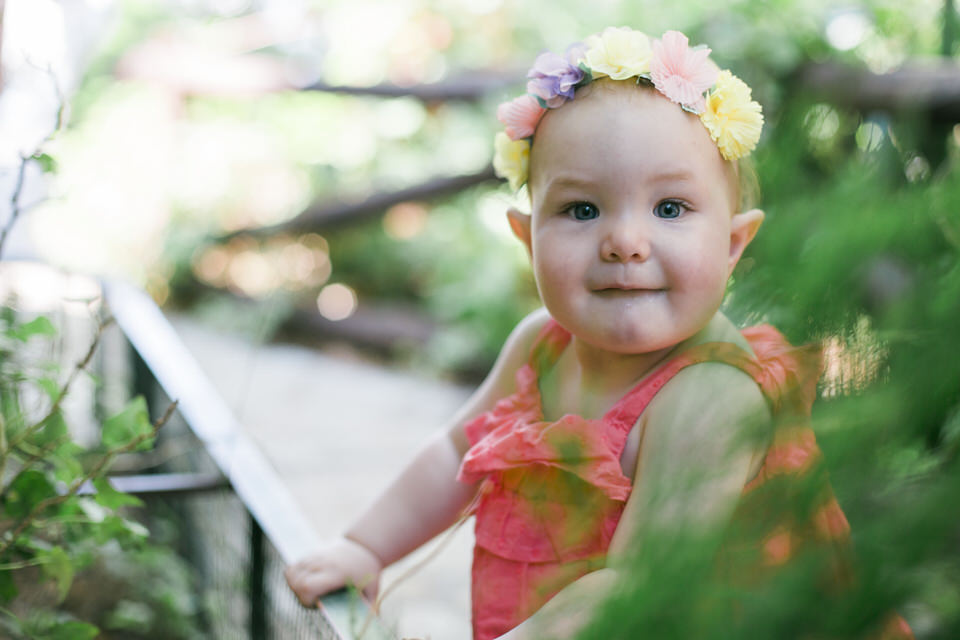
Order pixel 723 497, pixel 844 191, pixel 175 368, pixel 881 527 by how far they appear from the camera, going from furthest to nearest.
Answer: pixel 175 368, pixel 844 191, pixel 723 497, pixel 881 527

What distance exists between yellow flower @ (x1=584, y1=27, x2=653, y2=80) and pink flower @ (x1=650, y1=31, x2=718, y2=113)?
1cm

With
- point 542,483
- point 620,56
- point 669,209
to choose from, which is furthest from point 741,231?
point 542,483

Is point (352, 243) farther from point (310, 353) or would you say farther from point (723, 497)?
point (723, 497)

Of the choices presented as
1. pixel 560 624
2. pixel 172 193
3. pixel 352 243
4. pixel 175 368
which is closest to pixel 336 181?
pixel 352 243

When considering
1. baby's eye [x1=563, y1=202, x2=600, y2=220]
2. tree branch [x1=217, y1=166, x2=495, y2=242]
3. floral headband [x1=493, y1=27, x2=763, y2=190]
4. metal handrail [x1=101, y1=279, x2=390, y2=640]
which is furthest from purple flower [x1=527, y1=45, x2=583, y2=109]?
tree branch [x1=217, y1=166, x2=495, y2=242]

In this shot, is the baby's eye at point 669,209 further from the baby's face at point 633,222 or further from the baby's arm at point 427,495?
the baby's arm at point 427,495

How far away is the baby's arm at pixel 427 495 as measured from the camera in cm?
119

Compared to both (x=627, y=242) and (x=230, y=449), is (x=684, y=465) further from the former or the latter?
(x=230, y=449)

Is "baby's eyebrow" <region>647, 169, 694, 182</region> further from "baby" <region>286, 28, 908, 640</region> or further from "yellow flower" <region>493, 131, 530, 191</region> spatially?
"yellow flower" <region>493, 131, 530, 191</region>

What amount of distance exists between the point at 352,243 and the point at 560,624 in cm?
568

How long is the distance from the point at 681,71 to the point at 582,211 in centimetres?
17

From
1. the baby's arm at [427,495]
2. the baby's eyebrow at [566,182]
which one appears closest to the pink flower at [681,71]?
the baby's eyebrow at [566,182]

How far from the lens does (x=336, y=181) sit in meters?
6.42

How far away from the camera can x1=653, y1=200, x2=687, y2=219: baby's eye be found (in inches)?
34.7
